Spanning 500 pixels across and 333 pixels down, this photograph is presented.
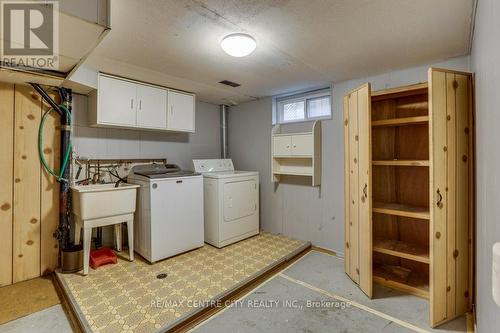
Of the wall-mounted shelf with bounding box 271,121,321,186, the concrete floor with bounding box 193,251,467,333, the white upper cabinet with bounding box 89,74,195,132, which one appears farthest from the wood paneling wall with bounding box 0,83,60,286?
the wall-mounted shelf with bounding box 271,121,321,186

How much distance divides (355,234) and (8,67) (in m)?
3.29

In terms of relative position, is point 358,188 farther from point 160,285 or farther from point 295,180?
point 160,285

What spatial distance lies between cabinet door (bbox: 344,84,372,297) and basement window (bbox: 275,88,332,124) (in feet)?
2.59

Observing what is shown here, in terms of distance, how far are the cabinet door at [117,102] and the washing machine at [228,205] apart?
42.9 inches

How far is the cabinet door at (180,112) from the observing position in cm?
321

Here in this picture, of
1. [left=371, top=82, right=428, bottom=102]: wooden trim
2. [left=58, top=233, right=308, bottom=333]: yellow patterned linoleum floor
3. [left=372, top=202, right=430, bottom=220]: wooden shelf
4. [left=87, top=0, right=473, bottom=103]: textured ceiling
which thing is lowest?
[left=58, top=233, right=308, bottom=333]: yellow patterned linoleum floor

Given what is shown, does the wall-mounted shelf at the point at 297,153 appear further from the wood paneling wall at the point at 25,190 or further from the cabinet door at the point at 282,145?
the wood paneling wall at the point at 25,190

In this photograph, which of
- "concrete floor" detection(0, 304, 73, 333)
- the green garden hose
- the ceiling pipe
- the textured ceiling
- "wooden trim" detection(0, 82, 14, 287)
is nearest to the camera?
the textured ceiling

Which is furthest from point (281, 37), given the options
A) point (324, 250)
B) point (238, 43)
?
point (324, 250)

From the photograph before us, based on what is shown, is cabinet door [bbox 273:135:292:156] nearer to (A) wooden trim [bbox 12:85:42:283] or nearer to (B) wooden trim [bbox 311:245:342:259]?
(B) wooden trim [bbox 311:245:342:259]

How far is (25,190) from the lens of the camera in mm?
2477

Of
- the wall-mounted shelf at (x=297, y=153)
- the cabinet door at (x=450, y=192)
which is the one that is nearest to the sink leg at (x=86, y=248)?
the wall-mounted shelf at (x=297, y=153)

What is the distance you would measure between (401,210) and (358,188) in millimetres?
410

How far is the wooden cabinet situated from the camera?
182cm
